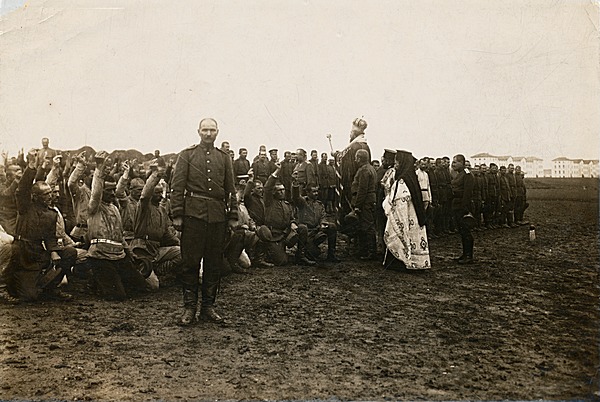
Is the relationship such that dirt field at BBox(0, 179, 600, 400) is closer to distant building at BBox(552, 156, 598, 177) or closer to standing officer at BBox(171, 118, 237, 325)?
distant building at BBox(552, 156, 598, 177)

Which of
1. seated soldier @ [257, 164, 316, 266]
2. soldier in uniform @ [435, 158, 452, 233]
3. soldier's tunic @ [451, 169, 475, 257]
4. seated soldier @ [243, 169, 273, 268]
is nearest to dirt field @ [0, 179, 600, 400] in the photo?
soldier's tunic @ [451, 169, 475, 257]

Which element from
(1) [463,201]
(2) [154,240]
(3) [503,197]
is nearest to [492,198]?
(3) [503,197]

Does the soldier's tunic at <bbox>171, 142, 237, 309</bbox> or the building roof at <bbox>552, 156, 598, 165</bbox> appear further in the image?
the building roof at <bbox>552, 156, 598, 165</bbox>

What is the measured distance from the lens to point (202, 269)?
3645 millimetres

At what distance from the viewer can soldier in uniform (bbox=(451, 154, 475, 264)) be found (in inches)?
179

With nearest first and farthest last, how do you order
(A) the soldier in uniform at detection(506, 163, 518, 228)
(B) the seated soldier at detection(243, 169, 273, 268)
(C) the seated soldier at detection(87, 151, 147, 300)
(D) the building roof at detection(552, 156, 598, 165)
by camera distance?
(D) the building roof at detection(552, 156, 598, 165)
(C) the seated soldier at detection(87, 151, 147, 300)
(A) the soldier in uniform at detection(506, 163, 518, 228)
(B) the seated soldier at detection(243, 169, 273, 268)

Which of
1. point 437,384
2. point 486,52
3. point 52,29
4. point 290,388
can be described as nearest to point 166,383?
point 290,388

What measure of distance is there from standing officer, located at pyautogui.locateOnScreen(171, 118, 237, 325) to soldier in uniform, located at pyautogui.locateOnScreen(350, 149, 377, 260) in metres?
1.53

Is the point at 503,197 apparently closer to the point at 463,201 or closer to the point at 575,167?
the point at 463,201

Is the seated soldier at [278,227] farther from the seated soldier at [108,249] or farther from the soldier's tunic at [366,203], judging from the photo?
the seated soldier at [108,249]

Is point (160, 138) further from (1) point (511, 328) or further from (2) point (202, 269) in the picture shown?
(1) point (511, 328)

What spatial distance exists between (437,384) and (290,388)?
0.87 metres

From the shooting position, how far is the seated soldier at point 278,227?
15.9 feet

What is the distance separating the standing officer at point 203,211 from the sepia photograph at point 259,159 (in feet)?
0.05
